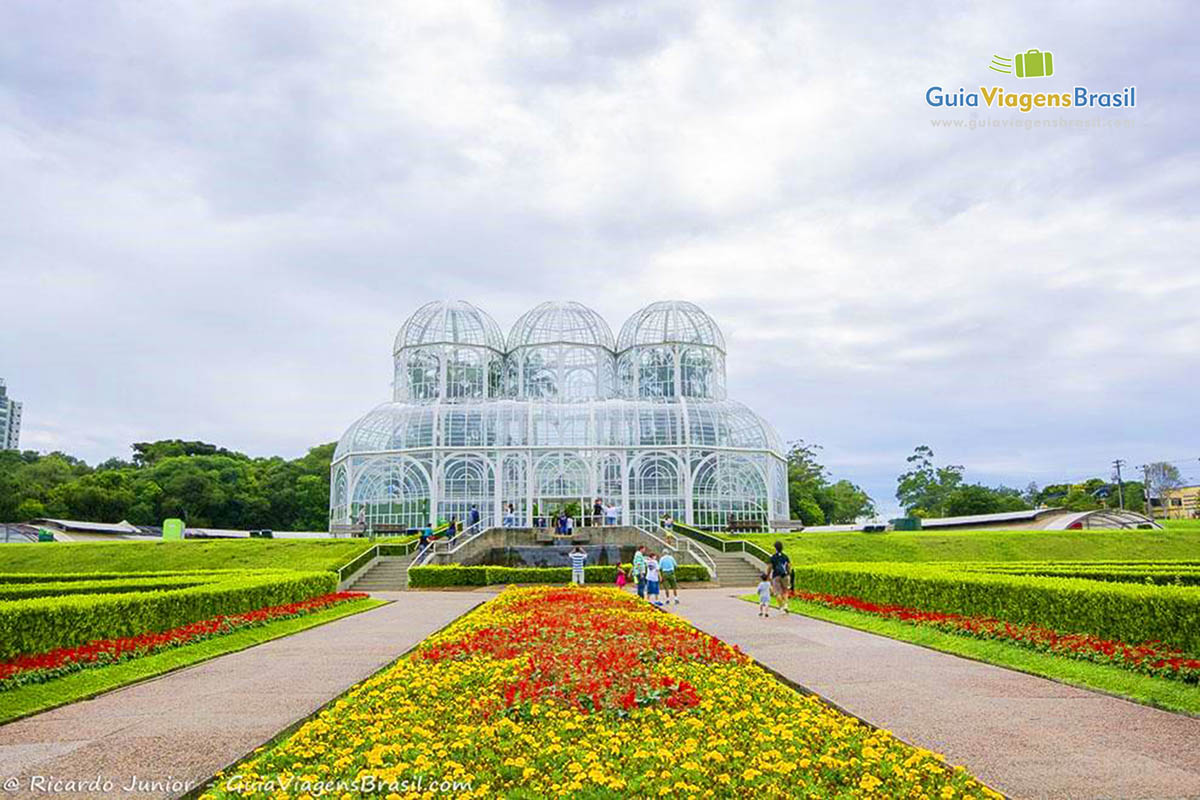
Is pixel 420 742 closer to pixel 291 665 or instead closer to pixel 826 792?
pixel 826 792

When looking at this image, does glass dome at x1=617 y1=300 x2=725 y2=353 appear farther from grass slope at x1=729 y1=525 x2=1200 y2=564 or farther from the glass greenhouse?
grass slope at x1=729 y1=525 x2=1200 y2=564

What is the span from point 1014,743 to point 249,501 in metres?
65.1

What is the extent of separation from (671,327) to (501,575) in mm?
23284

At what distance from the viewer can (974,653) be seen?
12797 mm

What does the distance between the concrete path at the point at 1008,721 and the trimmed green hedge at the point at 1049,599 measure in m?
2.16

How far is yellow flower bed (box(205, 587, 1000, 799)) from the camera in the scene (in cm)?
587

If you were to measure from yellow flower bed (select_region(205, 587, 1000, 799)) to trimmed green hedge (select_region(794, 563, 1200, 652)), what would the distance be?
562 centimetres

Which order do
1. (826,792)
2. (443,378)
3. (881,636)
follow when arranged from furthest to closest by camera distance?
(443,378) → (881,636) → (826,792)

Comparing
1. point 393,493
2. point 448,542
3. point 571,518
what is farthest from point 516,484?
point 448,542

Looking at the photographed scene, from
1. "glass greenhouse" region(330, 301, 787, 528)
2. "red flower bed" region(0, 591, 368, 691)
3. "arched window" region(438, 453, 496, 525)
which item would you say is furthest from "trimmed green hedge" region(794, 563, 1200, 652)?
"arched window" region(438, 453, 496, 525)

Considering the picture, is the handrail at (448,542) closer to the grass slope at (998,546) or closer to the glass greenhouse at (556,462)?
the glass greenhouse at (556,462)

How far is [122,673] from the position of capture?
1148cm

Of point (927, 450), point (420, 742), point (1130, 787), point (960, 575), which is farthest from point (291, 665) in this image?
point (927, 450)

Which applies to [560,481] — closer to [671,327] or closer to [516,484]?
[516,484]
